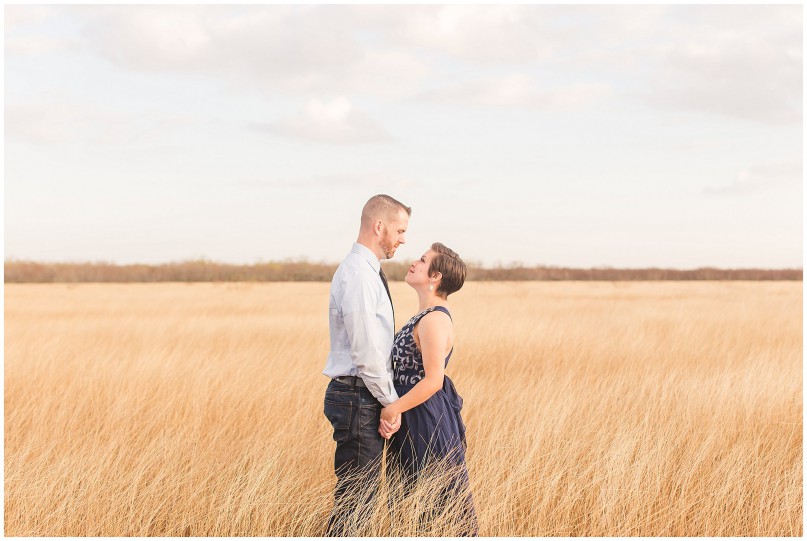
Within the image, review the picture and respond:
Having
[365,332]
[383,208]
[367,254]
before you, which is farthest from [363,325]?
[383,208]

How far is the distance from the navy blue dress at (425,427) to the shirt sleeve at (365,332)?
170 millimetres

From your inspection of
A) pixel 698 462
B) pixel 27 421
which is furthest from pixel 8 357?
pixel 698 462

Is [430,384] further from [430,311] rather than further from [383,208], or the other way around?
[383,208]

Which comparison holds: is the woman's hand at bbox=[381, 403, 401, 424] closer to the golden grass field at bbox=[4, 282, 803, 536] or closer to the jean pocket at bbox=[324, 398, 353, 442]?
the jean pocket at bbox=[324, 398, 353, 442]

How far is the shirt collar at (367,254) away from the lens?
363 centimetres

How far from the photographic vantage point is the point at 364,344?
3484 millimetres

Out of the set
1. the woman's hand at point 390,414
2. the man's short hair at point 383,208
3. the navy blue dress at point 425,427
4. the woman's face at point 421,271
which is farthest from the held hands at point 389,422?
the man's short hair at point 383,208

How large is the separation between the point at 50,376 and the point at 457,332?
7.38 m

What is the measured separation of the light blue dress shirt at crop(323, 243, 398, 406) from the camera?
349 cm

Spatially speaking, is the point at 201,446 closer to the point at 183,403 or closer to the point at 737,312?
the point at 183,403

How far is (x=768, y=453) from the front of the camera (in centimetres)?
582

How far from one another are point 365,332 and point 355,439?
0.64m

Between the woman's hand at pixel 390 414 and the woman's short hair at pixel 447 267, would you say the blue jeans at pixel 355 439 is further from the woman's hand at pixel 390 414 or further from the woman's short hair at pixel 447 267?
the woman's short hair at pixel 447 267

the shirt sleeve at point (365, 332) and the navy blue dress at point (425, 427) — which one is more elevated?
the shirt sleeve at point (365, 332)
